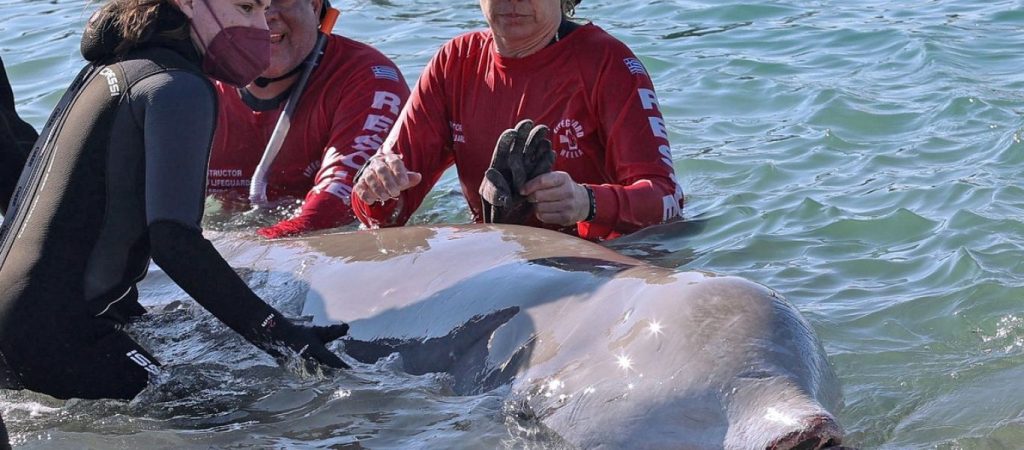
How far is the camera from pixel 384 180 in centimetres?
480

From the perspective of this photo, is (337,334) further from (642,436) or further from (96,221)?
(642,436)

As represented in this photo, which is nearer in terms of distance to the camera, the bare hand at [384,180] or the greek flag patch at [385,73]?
the bare hand at [384,180]

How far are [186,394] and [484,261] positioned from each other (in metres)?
0.94

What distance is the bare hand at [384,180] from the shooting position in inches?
187

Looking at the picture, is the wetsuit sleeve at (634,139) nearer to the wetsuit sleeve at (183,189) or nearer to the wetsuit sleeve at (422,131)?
the wetsuit sleeve at (422,131)

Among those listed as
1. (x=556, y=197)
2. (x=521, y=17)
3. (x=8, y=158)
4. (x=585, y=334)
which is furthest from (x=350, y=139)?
(x=585, y=334)

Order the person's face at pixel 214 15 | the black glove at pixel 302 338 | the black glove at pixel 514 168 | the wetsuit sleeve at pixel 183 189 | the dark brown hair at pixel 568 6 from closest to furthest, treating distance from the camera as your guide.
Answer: the wetsuit sleeve at pixel 183 189
the black glove at pixel 302 338
the person's face at pixel 214 15
the black glove at pixel 514 168
the dark brown hair at pixel 568 6

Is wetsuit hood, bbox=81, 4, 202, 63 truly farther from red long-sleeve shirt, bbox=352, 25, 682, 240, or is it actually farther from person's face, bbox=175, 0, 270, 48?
red long-sleeve shirt, bbox=352, 25, 682, 240

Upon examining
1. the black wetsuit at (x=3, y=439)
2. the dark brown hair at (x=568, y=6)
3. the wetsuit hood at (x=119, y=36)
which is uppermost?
the wetsuit hood at (x=119, y=36)

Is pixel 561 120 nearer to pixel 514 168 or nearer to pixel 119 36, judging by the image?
pixel 514 168

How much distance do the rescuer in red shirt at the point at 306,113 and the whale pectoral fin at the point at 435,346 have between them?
1.82 metres

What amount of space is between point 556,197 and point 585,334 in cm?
111

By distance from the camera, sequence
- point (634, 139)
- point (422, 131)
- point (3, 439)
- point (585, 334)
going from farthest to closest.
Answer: point (422, 131) → point (634, 139) → point (585, 334) → point (3, 439)

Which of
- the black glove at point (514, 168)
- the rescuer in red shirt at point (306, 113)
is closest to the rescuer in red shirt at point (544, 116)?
the rescuer in red shirt at point (306, 113)
